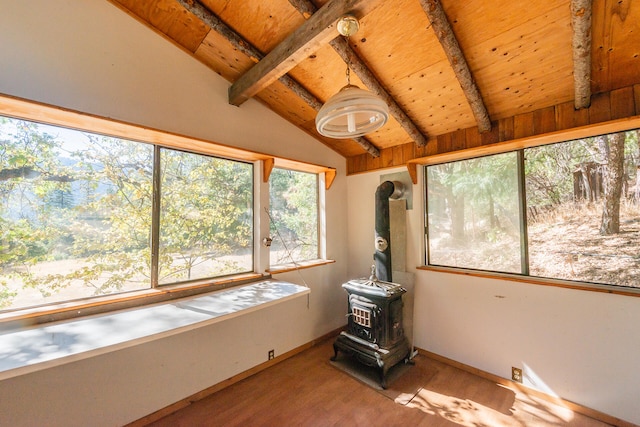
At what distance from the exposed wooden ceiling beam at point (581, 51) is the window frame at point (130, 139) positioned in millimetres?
2460

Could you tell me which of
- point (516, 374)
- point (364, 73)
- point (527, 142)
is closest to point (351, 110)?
point (364, 73)

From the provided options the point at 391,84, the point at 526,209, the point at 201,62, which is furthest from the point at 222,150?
the point at 526,209

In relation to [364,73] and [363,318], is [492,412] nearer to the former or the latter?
[363,318]

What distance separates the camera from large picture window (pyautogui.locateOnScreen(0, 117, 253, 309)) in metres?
1.70

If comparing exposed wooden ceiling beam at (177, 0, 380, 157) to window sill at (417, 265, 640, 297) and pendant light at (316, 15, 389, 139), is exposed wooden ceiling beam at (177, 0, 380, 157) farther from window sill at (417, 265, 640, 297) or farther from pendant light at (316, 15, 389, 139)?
window sill at (417, 265, 640, 297)

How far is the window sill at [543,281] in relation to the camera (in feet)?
6.35

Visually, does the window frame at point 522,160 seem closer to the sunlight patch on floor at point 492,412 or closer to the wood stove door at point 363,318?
the wood stove door at point 363,318

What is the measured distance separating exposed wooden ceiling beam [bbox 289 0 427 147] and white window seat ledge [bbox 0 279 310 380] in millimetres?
1889

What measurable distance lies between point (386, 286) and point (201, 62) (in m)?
2.75

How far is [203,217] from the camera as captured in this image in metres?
2.49

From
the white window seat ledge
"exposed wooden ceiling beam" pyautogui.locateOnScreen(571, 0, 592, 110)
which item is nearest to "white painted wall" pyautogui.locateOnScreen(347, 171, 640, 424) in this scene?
"exposed wooden ceiling beam" pyautogui.locateOnScreen(571, 0, 592, 110)

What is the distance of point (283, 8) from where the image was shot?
1.82m

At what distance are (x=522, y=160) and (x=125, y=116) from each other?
3404 mm

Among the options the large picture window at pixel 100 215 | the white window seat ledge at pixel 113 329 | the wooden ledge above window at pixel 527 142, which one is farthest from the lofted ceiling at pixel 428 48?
the white window seat ledge at pixel 113 329
